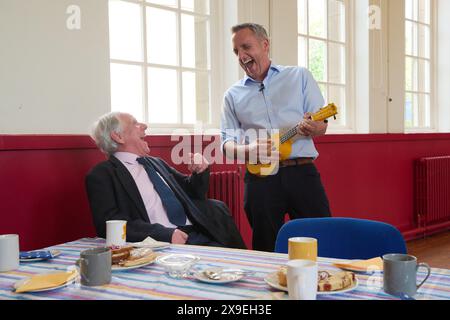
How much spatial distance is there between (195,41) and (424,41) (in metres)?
3.26

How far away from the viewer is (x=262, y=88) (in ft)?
7.88

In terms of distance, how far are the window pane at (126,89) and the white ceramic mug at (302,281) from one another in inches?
81.1

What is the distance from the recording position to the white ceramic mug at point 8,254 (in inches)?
50.4

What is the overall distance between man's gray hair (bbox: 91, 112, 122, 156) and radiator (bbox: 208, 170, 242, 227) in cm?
87

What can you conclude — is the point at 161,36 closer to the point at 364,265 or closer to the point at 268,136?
the point at 268,136

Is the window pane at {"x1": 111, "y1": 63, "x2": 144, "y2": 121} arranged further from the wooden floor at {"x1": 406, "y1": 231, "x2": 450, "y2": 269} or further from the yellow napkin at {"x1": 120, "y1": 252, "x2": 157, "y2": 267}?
the wooden floor at {"x1": 406, "y1": 231, "x2": 450, "y2": 269}


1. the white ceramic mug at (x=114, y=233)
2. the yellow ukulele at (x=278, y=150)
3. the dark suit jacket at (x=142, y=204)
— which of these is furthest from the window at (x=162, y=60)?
the white ceramic mug at (x=114, y=233)

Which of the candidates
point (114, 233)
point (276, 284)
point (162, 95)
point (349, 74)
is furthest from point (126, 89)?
point (349, 74)

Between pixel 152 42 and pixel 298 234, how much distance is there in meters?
1.88

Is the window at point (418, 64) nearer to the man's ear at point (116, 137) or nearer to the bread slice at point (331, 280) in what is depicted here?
the man's ear at point (116, 137)

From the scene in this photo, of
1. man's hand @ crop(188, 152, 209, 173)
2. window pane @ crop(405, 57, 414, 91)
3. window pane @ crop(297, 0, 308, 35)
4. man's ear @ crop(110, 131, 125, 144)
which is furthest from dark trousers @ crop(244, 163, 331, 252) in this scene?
A: window pane @ crop(405, 57, 414, 91)

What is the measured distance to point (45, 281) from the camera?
1127 mm

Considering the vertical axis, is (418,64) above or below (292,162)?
above
